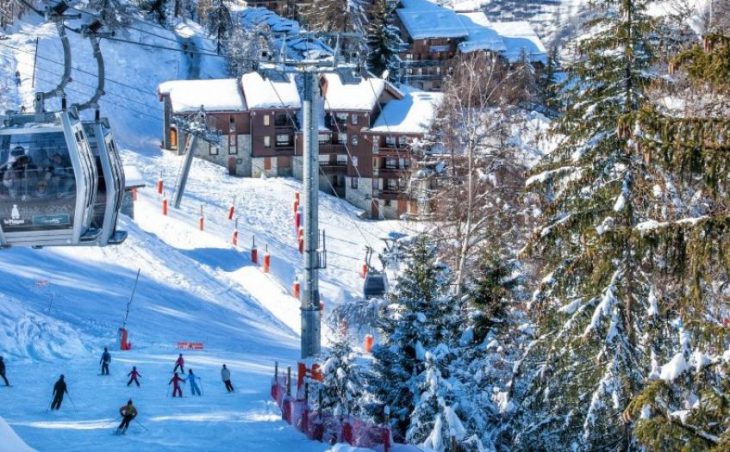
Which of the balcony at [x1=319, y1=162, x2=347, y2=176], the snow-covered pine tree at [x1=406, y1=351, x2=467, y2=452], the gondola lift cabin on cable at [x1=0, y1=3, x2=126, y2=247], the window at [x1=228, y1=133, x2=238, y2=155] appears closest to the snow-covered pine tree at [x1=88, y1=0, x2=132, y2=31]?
the window at [x1=228, y1=133, x2=238, y2=155]

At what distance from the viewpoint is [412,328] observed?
60.3 feet

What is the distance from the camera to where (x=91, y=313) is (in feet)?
99.2

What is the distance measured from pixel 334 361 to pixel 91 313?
1444cm

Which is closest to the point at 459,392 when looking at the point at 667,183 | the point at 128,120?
the point at 667,183

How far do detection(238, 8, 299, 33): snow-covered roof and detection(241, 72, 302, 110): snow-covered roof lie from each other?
25438mm

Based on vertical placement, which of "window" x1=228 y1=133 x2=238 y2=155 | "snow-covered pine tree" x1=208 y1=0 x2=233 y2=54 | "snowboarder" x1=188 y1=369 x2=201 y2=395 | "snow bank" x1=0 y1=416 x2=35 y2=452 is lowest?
A: "snowboarder" x1=188 y1=369 x2=201 y2=395

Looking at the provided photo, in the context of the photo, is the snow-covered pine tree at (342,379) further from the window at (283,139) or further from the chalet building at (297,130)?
the window at (283,139)

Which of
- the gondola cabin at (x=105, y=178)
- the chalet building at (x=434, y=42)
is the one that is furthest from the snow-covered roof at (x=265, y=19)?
the gondola cabin at (x=105, y=178)

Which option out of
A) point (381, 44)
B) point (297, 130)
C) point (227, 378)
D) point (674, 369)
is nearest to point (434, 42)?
point (381, 44)

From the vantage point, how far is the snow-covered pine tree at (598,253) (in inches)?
579

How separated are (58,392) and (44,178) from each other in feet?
19.1

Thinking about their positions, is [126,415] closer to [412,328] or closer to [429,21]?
[412,328]

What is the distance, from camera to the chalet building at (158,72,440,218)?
207ft

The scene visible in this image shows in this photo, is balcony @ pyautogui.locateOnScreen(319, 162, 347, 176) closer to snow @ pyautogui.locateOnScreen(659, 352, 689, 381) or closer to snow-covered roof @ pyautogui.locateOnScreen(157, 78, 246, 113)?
snow-covered roof @ pyautogui.locateOnScreen(157, 78, 246, 113)
